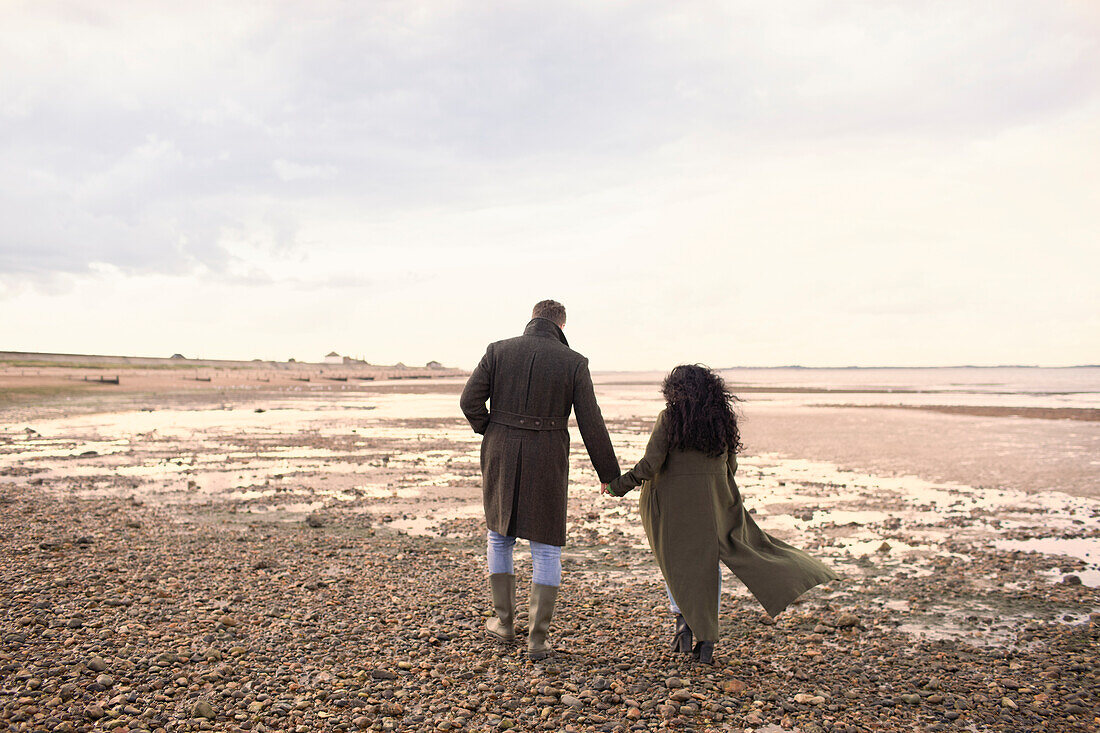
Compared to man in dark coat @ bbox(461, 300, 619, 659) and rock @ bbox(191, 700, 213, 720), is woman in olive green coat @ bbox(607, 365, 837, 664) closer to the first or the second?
man in dark coat @ bbox(461, 300, 619, 659)

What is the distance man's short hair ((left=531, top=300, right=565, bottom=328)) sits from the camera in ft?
17.3

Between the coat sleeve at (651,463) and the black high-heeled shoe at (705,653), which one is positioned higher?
the coat sleeve at (651,463)

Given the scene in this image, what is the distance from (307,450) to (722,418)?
46.4ft

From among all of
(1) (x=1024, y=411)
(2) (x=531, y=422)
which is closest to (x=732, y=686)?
(2) (x=531, y=422)

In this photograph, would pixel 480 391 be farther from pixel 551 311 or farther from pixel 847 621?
pixel 847 621

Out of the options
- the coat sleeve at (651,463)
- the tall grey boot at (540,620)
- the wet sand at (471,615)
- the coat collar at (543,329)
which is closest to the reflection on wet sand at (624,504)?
the wet sand at (471,615)

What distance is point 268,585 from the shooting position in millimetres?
6387

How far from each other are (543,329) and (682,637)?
2437 mm

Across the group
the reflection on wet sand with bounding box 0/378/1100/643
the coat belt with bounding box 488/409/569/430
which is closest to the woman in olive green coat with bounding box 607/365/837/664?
the coat belt with bounding box 488/409/569/430

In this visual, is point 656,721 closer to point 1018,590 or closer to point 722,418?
point 722,418

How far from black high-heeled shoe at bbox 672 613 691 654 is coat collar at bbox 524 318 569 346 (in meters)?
2.19

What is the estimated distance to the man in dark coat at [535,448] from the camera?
4.93 m

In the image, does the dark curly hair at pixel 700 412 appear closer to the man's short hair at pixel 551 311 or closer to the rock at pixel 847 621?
the man's short hair at pixel 551 311

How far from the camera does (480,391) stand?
5125 mm
